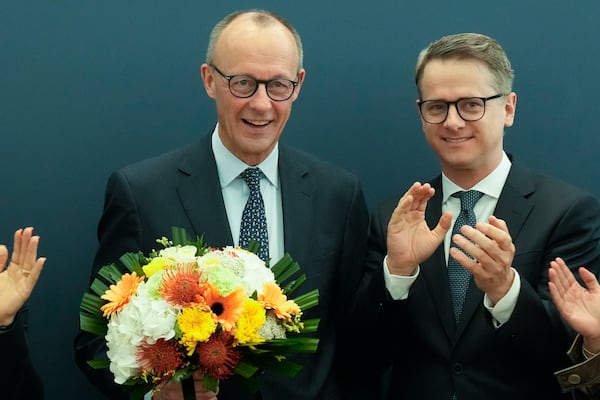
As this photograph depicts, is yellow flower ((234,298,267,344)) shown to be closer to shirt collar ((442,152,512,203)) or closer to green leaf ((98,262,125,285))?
green leaf ((98,262,125,285))

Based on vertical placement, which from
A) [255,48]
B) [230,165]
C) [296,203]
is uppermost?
[255,48]

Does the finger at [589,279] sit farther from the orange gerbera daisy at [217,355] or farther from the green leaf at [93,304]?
the green leaf at [93,304]

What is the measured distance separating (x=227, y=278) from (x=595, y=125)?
1826mm

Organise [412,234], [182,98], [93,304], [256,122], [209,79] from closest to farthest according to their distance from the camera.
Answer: [93,304] < [412,234] < [256,122] < [209,79] < [182,98]

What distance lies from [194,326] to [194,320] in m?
0.02

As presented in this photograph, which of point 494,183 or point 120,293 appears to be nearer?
point 120,293

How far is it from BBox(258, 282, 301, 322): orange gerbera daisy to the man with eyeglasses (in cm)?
51

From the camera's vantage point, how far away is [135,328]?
2.36m

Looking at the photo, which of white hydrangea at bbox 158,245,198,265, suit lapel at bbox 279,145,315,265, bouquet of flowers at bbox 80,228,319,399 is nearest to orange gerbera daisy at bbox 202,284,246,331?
bouquet of flowers at bbox 80,228,319,399

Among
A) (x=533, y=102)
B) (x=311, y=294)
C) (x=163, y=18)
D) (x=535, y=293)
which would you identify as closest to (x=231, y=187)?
(x=311, y=294)

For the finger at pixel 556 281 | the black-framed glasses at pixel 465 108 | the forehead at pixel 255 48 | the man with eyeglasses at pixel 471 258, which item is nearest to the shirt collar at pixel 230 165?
the forehead at pixel 255 48

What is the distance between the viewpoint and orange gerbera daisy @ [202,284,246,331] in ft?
7.67

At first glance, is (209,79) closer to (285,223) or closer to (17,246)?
(285,223)

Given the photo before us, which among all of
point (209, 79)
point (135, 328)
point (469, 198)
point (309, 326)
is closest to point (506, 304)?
point (469, 198)
